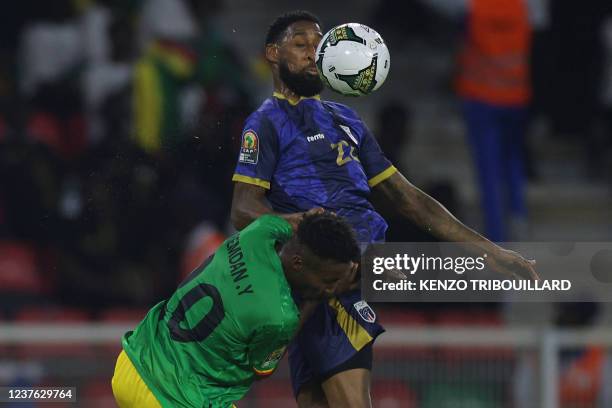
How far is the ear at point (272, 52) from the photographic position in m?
6.68

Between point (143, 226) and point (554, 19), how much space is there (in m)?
3.85

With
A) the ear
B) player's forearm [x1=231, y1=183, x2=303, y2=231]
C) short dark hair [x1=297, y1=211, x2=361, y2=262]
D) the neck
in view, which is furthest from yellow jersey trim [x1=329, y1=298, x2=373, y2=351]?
the ear

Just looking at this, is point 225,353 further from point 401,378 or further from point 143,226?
point 143,226

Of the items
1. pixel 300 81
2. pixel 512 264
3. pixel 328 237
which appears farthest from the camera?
pixel 512 264

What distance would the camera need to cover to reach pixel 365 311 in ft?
22.0

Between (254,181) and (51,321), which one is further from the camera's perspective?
(51,321)

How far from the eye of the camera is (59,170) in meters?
10.5

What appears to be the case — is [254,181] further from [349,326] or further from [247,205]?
[349,326]

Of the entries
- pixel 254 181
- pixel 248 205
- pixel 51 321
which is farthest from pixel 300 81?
pixel 51 321

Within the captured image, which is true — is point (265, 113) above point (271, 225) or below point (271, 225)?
above

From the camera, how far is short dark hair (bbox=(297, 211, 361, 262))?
18.9 feet

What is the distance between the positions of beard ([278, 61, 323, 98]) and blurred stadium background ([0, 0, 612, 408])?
1138 millimetres

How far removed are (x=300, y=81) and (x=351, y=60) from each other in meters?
0.33

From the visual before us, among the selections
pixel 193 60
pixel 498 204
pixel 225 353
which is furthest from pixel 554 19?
pixel 225 353
